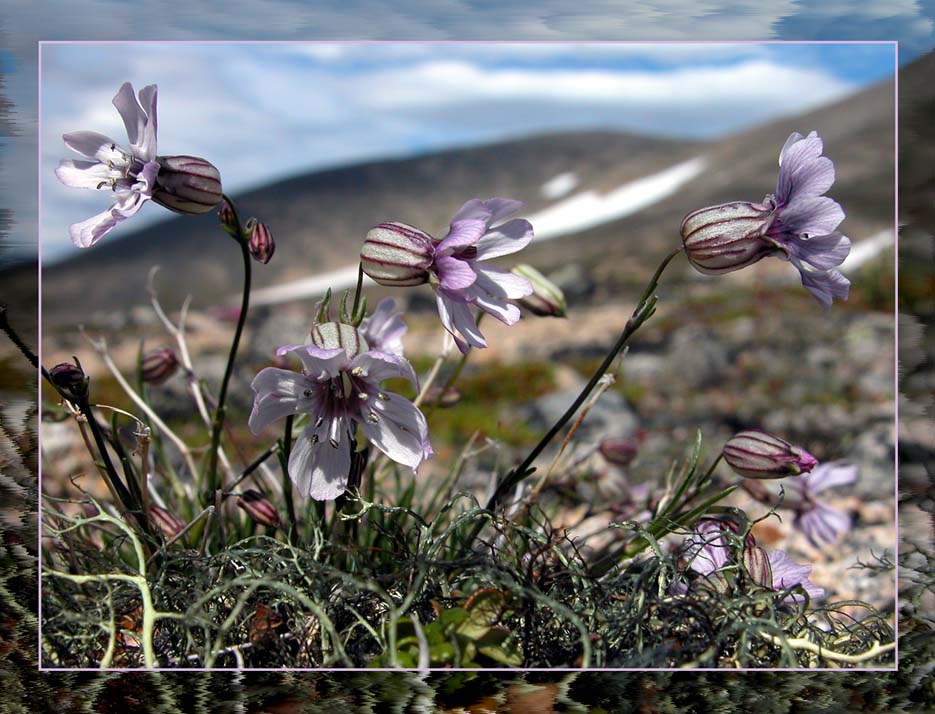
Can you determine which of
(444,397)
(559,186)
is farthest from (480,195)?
(444,397)

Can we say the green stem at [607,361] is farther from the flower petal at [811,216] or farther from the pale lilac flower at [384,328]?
the pale lilac flower at [384,328]

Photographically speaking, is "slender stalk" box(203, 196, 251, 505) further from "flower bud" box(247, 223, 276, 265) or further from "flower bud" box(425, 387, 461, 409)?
"flower bud" box(425, 387, 461, 409)

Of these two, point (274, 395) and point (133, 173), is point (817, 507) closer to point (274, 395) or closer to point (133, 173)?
point (274, 395)

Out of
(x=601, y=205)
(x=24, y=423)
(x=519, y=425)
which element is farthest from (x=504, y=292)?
(x=601, y=205)

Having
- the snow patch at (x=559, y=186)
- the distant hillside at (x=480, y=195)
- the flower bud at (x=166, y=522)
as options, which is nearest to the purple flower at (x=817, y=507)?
the flower bud at (x=166, y=522)

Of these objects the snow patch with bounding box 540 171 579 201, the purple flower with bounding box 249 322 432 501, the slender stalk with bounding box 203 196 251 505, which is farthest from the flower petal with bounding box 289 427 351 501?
the snow patch with bounding box 540 171 579 201

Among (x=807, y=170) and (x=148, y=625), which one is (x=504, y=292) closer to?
(x=807, y=170)
